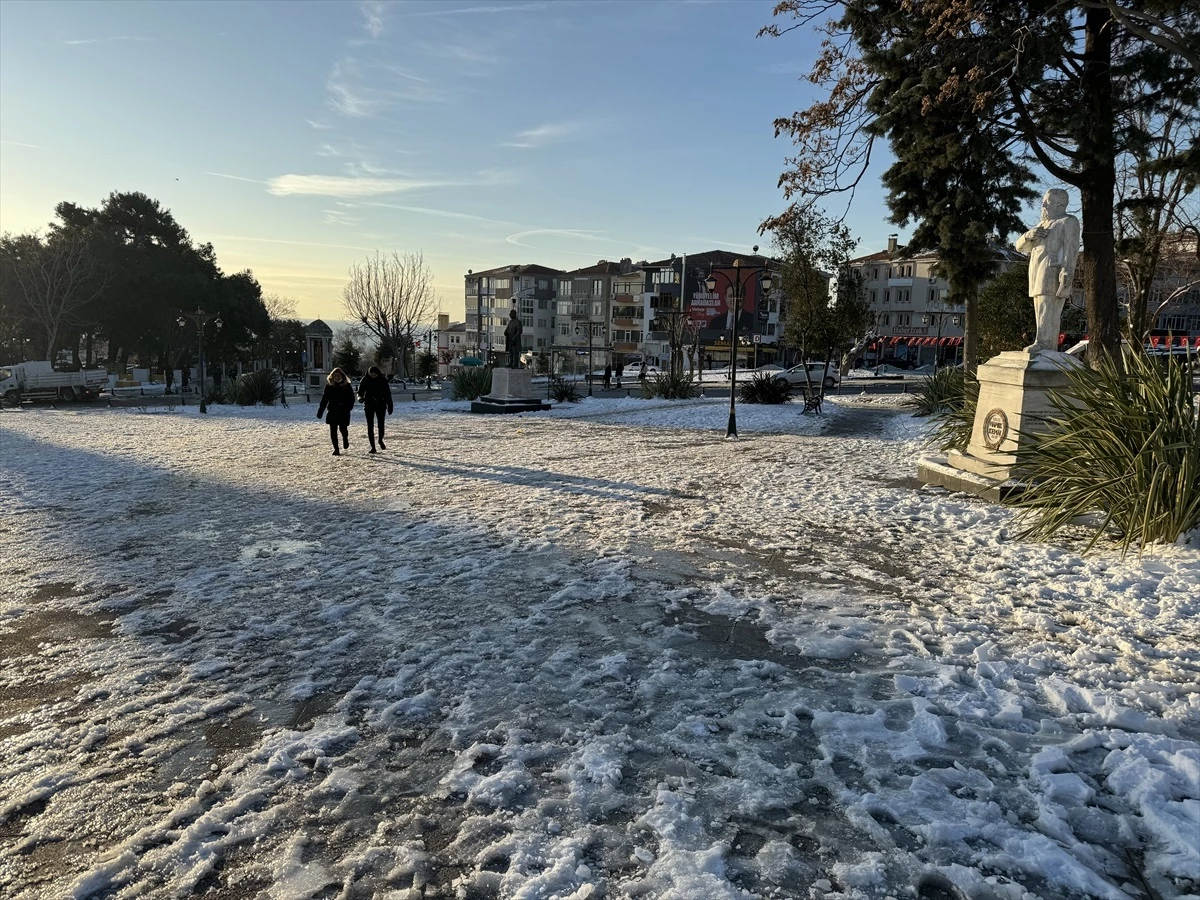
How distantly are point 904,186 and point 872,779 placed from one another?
57.8 feet

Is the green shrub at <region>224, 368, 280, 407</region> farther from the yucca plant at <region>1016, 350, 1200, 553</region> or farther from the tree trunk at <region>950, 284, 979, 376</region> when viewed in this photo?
the yucca plant at <region>1016, 350, 1200, 553</region>

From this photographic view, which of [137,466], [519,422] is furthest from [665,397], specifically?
[137,466]

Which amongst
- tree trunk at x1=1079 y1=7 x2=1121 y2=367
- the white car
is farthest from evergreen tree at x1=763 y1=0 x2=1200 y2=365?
the white car

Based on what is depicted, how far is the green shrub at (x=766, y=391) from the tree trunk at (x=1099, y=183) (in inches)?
443

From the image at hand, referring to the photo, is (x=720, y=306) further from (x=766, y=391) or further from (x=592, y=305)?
(x=766, y=391)

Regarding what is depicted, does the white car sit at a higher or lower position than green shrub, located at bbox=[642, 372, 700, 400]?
higher

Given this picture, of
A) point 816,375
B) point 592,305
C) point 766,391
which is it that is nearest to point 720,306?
point 816,375

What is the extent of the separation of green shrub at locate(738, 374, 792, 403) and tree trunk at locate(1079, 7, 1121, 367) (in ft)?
36.9

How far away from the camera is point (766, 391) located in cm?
2422

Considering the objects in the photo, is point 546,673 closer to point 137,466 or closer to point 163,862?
point 163,862

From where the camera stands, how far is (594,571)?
230 inches

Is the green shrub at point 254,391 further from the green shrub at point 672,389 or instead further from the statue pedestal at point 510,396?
the green shrub at point 672,389

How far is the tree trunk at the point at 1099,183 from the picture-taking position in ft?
41.5

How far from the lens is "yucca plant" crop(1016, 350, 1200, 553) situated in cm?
577
